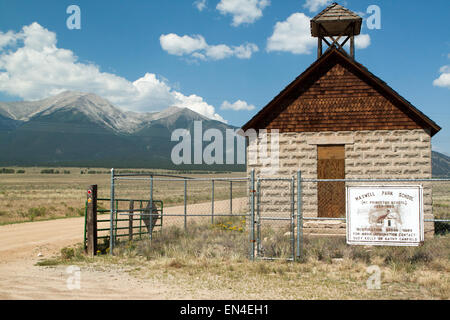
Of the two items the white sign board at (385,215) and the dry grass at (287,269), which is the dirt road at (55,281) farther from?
the white sign board at (385,215)

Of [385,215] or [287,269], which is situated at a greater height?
[385,215]

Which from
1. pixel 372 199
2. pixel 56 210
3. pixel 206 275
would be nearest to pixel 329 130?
pixel 372 199

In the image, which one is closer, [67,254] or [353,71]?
[67,254]

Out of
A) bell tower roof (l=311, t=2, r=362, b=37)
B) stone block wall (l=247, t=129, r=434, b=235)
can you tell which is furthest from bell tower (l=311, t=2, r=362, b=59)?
stone block wall (l=247, t=129, r=434, b=235)

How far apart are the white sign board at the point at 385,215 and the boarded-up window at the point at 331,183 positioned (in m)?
4.72

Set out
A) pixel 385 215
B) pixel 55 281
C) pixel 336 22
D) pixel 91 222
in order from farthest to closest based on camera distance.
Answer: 1. pixel 336 22
2. pixel 91 222
3. pixel 385 215
4. pixel 55 281

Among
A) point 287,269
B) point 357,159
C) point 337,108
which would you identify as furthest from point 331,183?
point 287,269

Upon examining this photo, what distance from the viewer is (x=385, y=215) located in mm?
10859

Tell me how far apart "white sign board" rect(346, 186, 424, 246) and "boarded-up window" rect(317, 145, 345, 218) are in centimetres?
472

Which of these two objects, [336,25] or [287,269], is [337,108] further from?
[287,269]

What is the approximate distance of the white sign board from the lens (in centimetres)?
1068

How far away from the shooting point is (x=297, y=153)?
53.6 feet

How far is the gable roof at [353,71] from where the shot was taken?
15.4 metres

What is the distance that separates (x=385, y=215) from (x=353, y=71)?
23.5 ft
